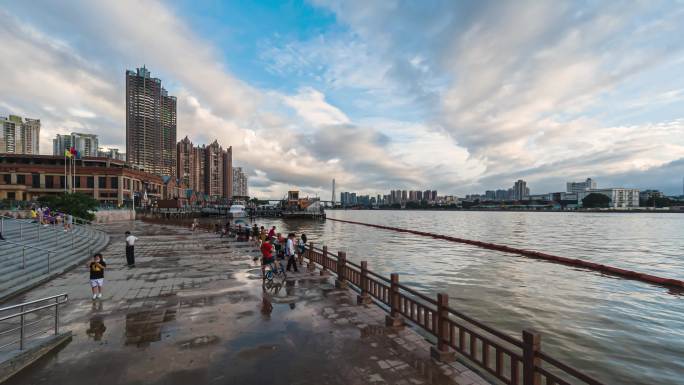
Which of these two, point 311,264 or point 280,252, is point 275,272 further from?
point 280,252

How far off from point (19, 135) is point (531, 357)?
23837 centimetres

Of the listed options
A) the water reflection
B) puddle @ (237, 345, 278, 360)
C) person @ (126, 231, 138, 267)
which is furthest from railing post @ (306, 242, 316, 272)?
person @ (126, 231, 138, 267)

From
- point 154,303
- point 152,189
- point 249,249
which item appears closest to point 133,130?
point 152,189

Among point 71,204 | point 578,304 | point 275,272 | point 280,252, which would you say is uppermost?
point 71,204

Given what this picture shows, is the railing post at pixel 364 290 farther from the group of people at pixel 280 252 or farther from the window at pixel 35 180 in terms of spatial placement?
the window at pixel 35 180

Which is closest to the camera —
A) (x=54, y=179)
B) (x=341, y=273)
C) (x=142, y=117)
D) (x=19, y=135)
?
(x=341, y=273)

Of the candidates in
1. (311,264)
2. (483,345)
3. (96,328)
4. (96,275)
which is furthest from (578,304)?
(96,275)

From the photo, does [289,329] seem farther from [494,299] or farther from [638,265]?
[638,265]

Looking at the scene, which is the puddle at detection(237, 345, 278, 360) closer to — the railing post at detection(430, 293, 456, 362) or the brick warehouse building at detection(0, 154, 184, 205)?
the railing post at detection(430, 293, 456, 362)

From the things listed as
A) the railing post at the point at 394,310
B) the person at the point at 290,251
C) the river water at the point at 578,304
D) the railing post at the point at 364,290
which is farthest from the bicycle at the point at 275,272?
the river water at the point at 578,304

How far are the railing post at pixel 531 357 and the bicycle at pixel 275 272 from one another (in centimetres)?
1046

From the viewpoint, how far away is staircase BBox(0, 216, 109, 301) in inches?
Result: 489

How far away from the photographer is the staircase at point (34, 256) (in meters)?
12.4

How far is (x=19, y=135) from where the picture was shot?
6506 inches
